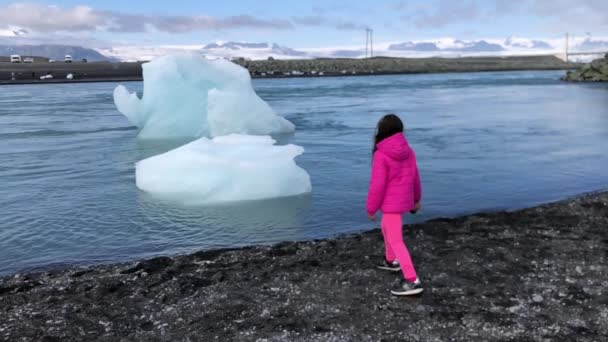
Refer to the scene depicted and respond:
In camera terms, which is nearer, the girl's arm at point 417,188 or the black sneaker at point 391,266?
the girl's arm at point 417,188

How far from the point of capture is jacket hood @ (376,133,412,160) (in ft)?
14.1

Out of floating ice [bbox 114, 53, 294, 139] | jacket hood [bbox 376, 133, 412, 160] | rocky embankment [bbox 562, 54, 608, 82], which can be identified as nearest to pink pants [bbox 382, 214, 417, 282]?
jacket hood [bbox 376, 133, 412, 160]

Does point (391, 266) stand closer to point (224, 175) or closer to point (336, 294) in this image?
point (336, 294)

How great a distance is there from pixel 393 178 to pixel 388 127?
1.32 feet

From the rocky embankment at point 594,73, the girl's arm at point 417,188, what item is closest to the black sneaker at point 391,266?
the girl's arm at point 417,188

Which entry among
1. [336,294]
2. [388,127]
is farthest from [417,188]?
[336,294]

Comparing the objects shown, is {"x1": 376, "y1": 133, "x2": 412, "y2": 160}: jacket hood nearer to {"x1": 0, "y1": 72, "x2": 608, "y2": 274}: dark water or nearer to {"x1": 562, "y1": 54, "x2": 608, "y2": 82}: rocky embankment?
{"x1": 0, "y1": 72, "x2": 608, "y2": 274}: dark water

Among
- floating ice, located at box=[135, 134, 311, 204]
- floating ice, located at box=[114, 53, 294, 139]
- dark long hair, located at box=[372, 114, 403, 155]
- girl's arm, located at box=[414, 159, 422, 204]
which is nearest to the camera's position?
dark long hair, located at box=[372, 114, 403, 155]

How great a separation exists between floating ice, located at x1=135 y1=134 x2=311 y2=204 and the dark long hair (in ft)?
13.9

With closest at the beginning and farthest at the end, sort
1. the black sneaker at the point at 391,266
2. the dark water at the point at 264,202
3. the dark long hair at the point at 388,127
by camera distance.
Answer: the dark long hair at the point at 388,127 → the black sneaker at the point at 391,266 → the dark water at the point at 264,202

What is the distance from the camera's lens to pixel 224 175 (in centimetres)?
839

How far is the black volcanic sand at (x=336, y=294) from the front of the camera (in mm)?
4086

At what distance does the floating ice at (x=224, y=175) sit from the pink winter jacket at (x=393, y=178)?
410 centimetres

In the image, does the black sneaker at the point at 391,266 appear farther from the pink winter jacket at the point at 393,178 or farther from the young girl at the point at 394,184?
the pink winter jacket at the point at 393,178
